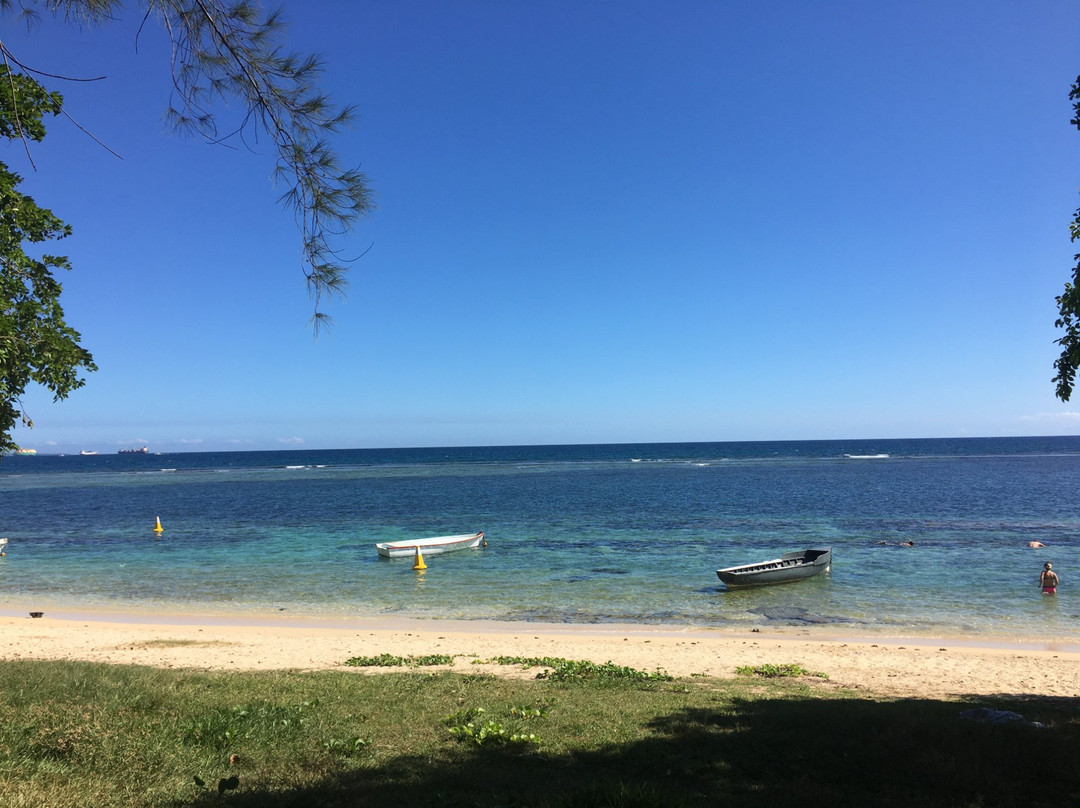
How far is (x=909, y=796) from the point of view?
5.90 meters

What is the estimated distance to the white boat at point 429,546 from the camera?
31.4 metres

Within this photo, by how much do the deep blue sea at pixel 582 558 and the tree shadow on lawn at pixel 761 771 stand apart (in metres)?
12.3

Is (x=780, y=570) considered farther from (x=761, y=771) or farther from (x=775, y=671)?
(x=761, y=771)

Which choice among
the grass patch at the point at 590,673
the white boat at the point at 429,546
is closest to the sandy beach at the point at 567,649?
the grass patch at the point at 590,673

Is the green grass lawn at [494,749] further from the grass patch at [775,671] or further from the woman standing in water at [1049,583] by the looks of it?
the woman standing in water at [1049,583]

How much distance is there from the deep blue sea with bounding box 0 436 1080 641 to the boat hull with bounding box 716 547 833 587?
446mm

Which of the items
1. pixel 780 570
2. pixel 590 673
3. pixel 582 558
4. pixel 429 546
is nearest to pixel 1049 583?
pixel 780 570

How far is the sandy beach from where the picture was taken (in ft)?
43.8

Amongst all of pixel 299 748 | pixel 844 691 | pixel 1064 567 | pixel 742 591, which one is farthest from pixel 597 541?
pixel 299 748

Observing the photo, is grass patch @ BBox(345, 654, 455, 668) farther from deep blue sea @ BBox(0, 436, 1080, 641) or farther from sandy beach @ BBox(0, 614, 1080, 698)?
deep blue sea @ BBox(0, 436, 1080, 641)

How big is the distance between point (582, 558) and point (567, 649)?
14.9m

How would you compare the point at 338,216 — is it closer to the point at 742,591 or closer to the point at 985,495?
the point at 742,591

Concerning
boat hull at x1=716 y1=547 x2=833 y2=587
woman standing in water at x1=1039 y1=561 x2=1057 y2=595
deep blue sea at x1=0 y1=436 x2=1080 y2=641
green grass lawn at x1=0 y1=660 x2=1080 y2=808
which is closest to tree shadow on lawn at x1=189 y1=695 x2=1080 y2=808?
green grass lawn at x1=0 y1=660 x2=1080 y2=808

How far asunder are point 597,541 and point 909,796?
30145mm
